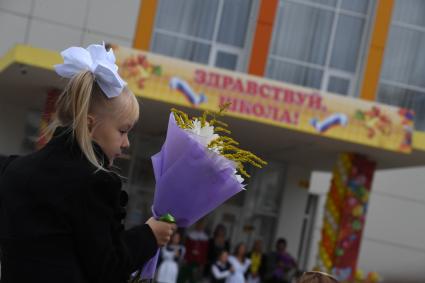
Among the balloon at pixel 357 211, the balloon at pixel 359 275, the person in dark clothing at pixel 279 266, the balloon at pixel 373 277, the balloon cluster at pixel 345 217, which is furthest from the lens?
the balloon at pixel 373 277

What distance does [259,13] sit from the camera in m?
17.9

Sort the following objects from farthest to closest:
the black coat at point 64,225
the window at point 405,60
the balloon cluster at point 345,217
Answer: the window at point 405,60, the balloon cluster at point 345,217, the black coat at point 64,225

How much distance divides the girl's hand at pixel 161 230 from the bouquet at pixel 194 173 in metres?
0.03

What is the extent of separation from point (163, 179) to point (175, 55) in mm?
15231

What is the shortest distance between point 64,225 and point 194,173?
49 cm

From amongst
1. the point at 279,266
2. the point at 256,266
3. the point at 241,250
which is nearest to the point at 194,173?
the point at 241,250

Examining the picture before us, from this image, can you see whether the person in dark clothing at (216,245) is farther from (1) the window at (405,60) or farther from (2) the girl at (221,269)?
(1) the window at (405,60)

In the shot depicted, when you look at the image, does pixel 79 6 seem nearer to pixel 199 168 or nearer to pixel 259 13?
pixel 259 13

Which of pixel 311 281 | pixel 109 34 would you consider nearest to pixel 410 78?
pixel 109 34

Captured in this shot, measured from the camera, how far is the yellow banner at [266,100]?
13930 millimetres

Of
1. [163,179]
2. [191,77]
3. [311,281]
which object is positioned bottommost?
[311,281]

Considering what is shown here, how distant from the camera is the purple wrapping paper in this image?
2.84 meters

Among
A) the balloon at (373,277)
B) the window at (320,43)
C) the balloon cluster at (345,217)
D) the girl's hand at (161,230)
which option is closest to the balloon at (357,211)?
the balloon cluster at (345,217)

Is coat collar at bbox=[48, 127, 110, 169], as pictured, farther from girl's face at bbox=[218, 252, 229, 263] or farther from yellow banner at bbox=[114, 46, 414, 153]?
girl's face at bbox=[218, 252, 229, 263]
